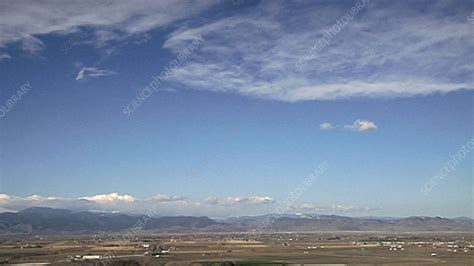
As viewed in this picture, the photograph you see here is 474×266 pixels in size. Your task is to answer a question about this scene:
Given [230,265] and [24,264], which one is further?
[24,264]

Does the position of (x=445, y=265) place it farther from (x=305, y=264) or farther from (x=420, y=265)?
(x=305, y=264)

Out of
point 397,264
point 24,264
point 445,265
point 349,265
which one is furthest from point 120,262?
point 445,265

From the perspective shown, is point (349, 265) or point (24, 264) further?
point (24, 264)

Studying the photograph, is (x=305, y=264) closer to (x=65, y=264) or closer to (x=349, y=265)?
(x=349, y=265)

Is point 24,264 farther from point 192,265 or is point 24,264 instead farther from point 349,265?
point 349,265

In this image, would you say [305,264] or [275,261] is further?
[275,261]

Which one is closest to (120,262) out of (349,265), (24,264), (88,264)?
(88,264)

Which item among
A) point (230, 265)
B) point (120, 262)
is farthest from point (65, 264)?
point (230, 265)
